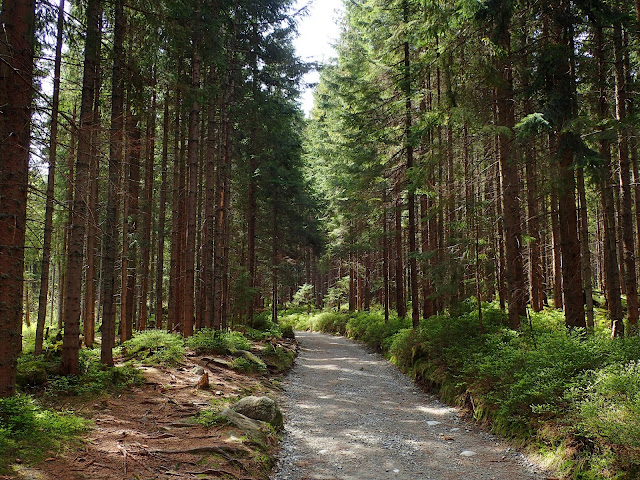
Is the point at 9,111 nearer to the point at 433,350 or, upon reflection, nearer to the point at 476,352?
the point at 476,352

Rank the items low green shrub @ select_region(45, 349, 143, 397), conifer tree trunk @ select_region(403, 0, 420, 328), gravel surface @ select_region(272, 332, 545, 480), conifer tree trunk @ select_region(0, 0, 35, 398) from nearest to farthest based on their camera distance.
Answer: conifer tree trunk @ select_region(0, 0, 35, 398) < gravel surface @ select_region(272, 332, 545, 480) < low green shrub @ select_region(45, 349, 143, 397) < conifer tree trunk @ select_region(403, 0, 420, 328)

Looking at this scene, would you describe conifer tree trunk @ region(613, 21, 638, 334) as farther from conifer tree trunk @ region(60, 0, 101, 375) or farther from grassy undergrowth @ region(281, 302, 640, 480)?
conifer tree trunk @ region(60, 0, 101, 375)

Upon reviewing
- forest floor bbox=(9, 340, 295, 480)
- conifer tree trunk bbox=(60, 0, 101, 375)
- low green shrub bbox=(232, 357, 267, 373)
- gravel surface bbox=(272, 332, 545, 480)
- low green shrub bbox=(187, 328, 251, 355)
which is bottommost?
gravel surface bbox=(272, 332, 545, 480)

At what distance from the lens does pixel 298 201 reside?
24.3m

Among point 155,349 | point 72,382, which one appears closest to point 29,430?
point 72,382

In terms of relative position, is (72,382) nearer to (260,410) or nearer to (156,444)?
(156,444)

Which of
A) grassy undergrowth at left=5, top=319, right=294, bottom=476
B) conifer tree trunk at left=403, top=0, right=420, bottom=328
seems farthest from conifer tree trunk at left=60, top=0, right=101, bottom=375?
conifer tree trunk at left=403, top=0, right=420, bottom=328

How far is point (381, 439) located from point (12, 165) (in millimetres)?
6891

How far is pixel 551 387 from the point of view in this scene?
240 inches

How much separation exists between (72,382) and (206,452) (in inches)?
135

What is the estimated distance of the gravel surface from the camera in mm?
5590

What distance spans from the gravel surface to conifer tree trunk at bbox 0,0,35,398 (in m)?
3.93

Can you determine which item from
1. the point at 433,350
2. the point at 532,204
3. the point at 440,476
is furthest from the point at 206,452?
the point at 532,204

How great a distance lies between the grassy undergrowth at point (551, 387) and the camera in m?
4.64
